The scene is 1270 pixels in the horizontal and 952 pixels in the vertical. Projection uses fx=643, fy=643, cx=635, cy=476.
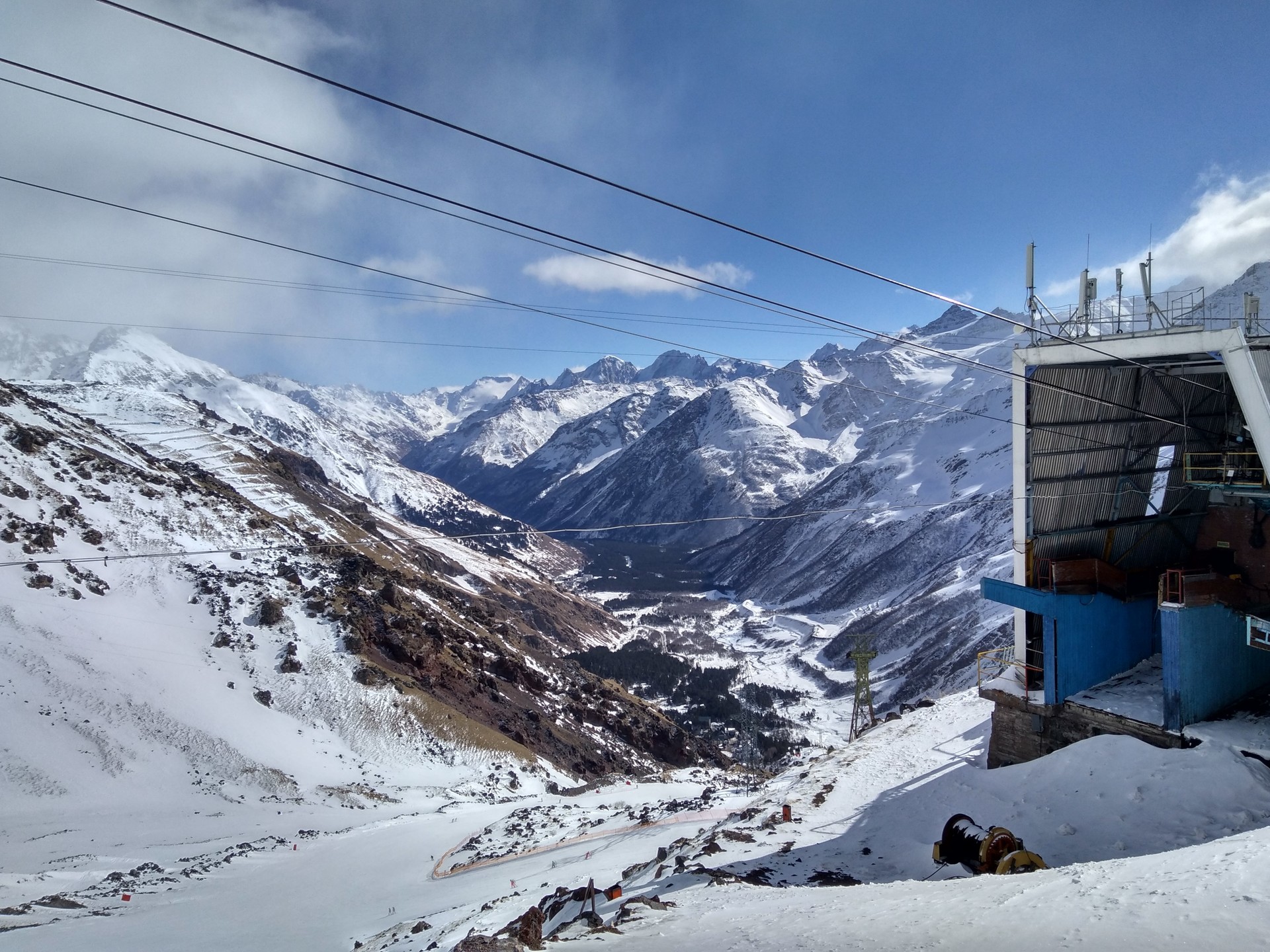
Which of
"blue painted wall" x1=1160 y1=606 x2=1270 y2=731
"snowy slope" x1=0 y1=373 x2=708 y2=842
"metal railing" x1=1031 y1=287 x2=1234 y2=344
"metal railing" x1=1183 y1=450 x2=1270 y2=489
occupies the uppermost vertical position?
"metal railing" x1=1031 y1=287 x2=1234 y2=344

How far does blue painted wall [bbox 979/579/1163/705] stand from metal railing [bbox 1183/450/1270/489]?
3.51 meters

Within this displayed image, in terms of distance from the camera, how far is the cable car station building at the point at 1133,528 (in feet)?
45.4

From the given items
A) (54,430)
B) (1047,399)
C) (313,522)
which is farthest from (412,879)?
(313,522)

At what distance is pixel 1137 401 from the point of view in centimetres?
1734

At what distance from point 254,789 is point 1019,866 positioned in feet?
111

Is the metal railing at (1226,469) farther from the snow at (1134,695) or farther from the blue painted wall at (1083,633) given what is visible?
the snow at (1134,695)

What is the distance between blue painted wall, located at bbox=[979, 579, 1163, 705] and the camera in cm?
1551

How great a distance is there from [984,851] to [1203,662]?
22.7ft

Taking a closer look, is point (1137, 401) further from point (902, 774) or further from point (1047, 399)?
point (902, 774)

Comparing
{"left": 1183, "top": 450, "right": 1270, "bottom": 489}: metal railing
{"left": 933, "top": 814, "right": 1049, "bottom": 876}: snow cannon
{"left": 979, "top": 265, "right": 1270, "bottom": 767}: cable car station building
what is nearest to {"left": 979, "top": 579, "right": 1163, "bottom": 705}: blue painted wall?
{"left": 979, "top": 265, "right": 1270, "bottom": 767}: cable car station building

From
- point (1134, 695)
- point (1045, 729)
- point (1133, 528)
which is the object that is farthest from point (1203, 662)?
point (1133, 528)

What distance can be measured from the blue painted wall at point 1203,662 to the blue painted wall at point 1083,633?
78.7 inches

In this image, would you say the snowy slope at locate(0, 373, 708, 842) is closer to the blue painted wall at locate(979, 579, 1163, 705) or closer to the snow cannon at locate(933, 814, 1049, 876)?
the snow cannon at locate(933, 814, 1049, 876)

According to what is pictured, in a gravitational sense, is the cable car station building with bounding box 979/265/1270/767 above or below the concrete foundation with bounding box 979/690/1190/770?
above
